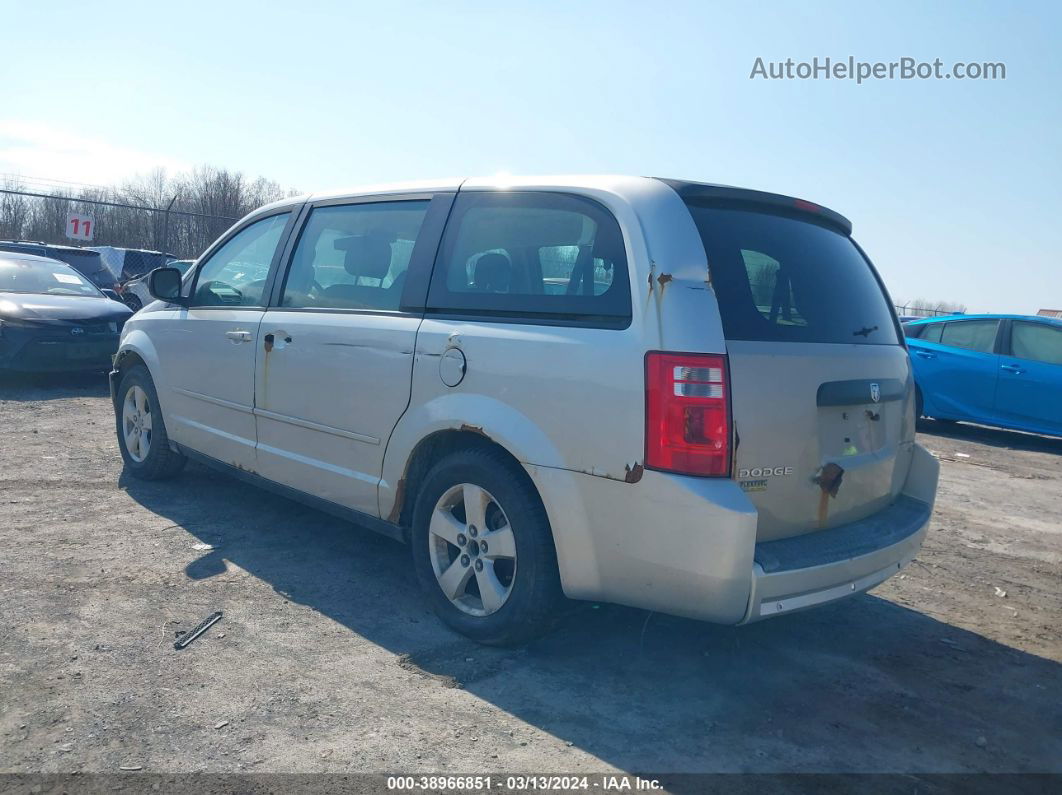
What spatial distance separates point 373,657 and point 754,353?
1874 millimetres

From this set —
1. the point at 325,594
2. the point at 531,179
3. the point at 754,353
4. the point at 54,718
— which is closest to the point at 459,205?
the point at 531,179

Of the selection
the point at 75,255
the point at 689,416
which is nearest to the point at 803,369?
the point at 689,416

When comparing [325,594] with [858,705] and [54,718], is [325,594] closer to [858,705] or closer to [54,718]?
[54,718]

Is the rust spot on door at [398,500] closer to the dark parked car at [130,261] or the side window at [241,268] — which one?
the side window at [241,268]

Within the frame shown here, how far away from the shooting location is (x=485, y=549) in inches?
139

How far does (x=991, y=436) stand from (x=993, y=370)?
1.13 meters

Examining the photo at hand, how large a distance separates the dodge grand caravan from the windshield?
7.37 meters

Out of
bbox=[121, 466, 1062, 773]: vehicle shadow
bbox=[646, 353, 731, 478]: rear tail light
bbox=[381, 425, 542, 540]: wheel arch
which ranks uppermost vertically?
bbox=[646, 353, 731, 478]: rear tail light

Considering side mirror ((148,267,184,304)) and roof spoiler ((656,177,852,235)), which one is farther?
side mirror ((148,267,184,304))

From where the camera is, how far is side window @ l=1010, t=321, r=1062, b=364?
384 inches

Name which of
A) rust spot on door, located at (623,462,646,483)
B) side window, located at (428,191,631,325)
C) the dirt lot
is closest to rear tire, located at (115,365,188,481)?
the dirt lot

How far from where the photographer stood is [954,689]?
136 inches

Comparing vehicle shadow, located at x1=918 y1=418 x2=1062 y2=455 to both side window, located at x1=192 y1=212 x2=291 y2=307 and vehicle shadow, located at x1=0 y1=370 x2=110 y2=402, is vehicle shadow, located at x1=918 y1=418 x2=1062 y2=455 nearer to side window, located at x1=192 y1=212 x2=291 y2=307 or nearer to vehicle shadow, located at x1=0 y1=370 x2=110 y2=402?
side window, located at x1=192 y1=212 x2=291 y2=307

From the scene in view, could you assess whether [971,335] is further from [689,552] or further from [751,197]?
[689,552]
